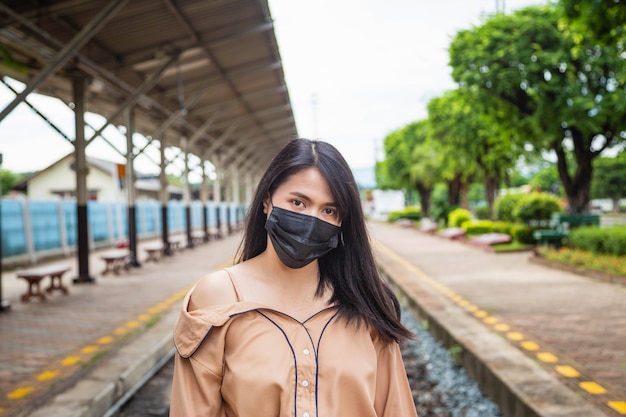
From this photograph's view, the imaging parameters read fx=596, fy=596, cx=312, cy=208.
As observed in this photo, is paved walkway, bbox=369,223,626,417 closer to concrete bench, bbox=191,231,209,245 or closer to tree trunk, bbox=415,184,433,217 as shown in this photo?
concrete bench, bbox=191,231,209,245

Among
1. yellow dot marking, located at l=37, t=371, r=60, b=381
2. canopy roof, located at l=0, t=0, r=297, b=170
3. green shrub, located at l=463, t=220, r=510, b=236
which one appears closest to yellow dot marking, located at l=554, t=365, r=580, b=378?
canopy roof, located at l=0, t=0, r=297, b=170

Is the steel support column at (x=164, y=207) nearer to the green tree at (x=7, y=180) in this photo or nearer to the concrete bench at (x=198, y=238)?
the concrete bench at (x=198, y=238)

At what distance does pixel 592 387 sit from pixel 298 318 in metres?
3.53

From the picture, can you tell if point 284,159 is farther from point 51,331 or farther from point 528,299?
point 528,299

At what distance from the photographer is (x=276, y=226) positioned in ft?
6.07

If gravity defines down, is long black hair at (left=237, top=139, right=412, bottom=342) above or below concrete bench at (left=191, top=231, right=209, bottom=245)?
above

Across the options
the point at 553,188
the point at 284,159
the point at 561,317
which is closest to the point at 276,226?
the point at 284,159

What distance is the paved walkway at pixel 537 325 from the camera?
14.4 feet

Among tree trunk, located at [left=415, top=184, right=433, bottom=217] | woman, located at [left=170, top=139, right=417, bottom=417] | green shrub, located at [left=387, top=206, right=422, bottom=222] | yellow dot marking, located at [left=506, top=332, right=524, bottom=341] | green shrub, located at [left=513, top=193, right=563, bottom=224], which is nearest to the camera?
woman, located at [left=170, top=139, right=417, bottom=417]

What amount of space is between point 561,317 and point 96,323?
19.5ft

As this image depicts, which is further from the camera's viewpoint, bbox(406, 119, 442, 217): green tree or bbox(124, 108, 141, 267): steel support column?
bbox(406, 119, 442, 217): green tree

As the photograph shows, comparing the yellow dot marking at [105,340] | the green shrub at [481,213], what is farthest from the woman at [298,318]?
the green shrub at [481,213]

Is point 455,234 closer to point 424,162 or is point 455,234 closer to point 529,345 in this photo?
point 424,162

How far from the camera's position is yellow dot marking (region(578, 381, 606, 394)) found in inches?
171
